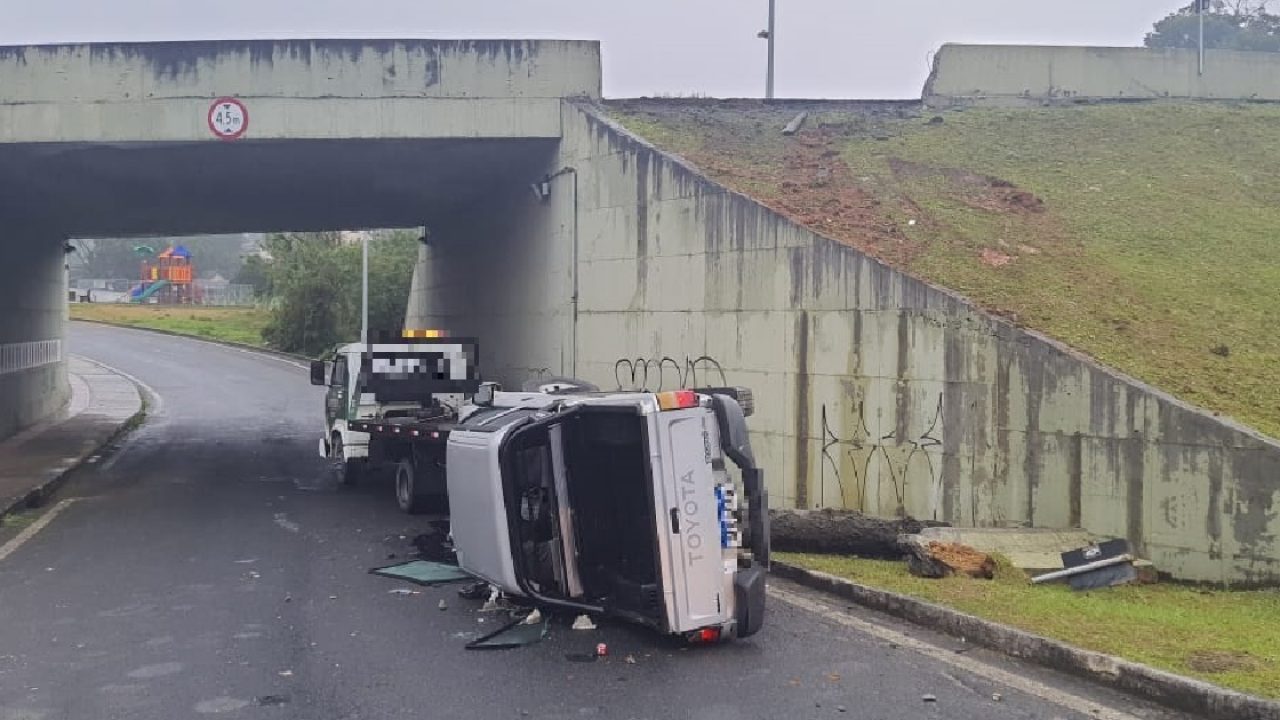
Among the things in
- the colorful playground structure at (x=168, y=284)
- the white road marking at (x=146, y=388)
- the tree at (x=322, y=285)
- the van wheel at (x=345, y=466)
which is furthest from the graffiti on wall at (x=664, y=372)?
the colorful playground structure at (x=168, y=284)

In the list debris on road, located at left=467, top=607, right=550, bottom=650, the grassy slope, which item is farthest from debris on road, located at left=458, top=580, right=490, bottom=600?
the grassy slope

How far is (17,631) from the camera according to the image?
8.66 m

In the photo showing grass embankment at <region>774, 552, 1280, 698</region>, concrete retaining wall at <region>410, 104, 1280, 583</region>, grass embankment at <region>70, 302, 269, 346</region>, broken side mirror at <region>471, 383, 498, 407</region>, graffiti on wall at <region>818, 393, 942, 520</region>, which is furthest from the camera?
grass embankment at <region>70, 302, 269, 346</region>

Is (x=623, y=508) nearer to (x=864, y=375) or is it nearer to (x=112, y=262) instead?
(x=864, y=375)

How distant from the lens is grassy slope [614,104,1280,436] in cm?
1110

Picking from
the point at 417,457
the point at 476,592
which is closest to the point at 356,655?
the point at 476,592

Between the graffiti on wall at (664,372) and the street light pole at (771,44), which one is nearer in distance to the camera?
the graffiti on wall at (664,372)

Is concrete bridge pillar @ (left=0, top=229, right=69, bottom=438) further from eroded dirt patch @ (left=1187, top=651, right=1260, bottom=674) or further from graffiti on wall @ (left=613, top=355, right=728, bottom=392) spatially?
eroded dirt patch @ (left=1187, top=651, right=1260, bottom=674)

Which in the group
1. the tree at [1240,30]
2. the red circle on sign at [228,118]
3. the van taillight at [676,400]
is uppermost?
the tree at [1240,30]

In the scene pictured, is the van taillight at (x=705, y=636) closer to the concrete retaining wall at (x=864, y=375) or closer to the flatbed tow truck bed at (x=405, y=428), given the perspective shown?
the concrete retaining wall at (x=864, y=375)

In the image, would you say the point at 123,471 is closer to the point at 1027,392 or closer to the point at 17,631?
the point at 17,631

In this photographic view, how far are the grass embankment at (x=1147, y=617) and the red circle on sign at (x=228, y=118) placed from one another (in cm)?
1093

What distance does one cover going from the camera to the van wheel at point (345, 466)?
55.5 ft

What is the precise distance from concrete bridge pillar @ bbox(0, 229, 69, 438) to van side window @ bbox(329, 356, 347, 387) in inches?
363
